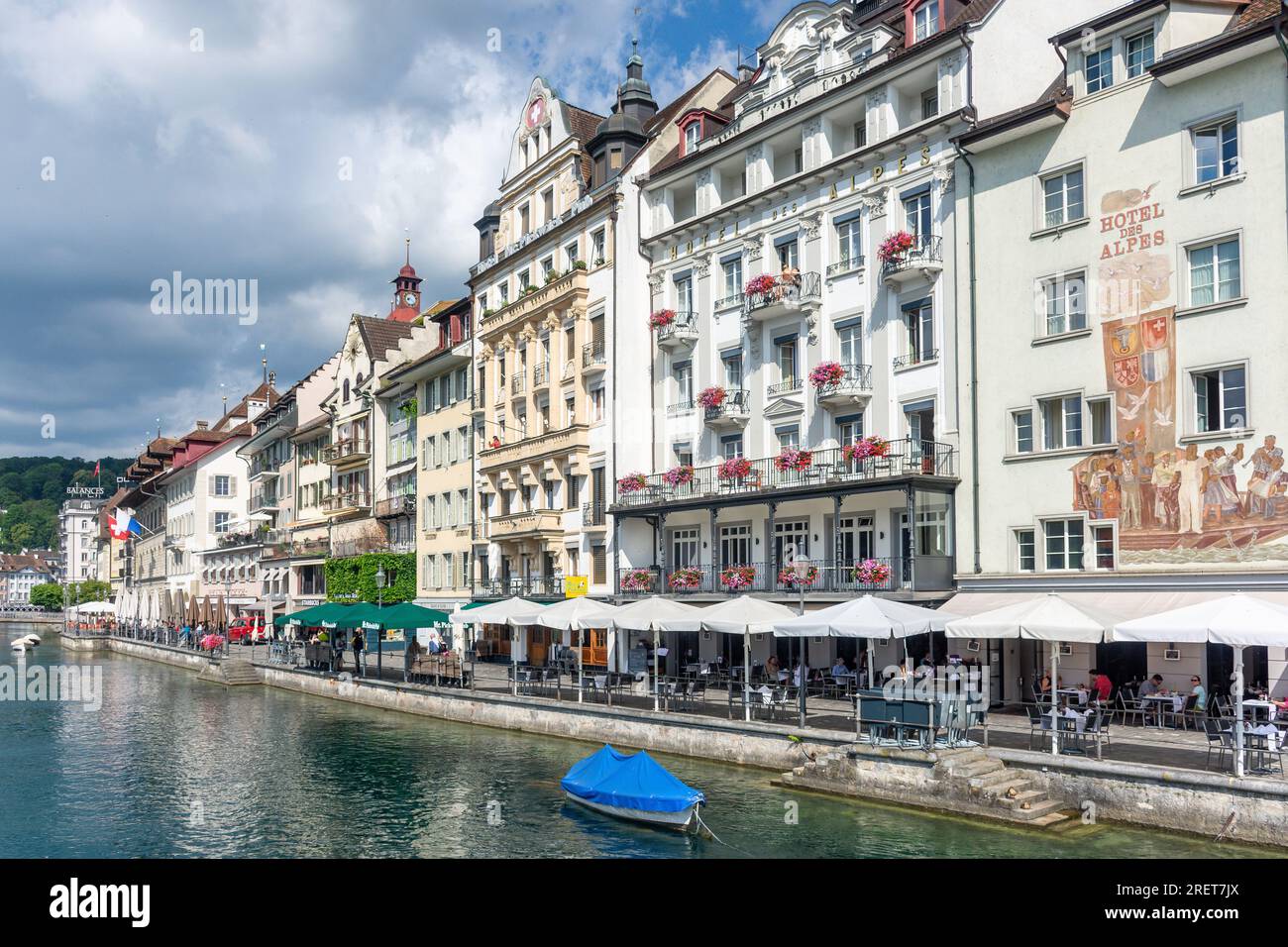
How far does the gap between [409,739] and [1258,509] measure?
2508 centimetres

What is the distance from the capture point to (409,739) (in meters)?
34.5

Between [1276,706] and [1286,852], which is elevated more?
[1276,706]

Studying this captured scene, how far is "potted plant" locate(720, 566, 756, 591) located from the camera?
3891 centimetres

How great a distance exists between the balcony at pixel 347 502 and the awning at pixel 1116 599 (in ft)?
160

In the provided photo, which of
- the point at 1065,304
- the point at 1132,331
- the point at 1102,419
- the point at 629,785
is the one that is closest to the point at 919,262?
the point at 1065,304

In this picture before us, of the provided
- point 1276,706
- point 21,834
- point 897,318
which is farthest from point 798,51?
point 21,834

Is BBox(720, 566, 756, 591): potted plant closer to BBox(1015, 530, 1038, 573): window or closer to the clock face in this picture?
BBox(1015, 530, 1038, 573): window

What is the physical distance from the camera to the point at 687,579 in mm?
41375

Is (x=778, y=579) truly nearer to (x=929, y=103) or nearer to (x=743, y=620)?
(x=743, y=620)

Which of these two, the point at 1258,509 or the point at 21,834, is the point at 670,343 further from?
the point at 21,834

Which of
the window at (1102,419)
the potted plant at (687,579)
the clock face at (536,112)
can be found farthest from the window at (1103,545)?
the clock face at (536,112)

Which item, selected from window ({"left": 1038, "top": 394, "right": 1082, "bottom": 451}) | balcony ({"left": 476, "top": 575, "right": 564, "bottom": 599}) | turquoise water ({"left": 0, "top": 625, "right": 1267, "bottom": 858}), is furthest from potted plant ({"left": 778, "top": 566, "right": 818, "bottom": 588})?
balcony ({"left": 476, "top": 575, "right": 564, "bottom": 599})

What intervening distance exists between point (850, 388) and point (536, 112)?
27013mm

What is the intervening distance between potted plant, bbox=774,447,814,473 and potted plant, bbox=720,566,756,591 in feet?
12.5
